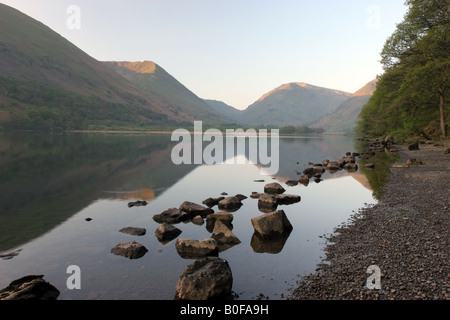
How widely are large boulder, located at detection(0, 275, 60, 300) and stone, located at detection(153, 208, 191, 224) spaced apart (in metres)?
8.62

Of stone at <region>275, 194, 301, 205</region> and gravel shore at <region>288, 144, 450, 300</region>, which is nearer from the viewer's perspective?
gravel shore at <region>288, 144, 450, 300</region>

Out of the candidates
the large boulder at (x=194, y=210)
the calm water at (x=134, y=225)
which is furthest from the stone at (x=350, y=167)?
the large boulder at (x=194, y=210)

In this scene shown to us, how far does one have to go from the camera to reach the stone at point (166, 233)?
1512cm

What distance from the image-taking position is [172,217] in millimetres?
18406

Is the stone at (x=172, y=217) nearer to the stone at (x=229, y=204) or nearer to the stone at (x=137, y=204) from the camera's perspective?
the stone at (x=229, y=204)

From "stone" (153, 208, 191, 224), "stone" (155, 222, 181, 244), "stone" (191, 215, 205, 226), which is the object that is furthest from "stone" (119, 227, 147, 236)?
"stone" (191, 215, 205, 226)

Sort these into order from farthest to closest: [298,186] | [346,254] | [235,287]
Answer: [298,186] → [346,254] → [235,287]

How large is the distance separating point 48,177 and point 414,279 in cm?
3771

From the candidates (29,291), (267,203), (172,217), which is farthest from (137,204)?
(29,291)

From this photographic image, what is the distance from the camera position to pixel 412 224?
14.3m

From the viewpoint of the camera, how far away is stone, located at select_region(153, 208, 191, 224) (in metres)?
18.2

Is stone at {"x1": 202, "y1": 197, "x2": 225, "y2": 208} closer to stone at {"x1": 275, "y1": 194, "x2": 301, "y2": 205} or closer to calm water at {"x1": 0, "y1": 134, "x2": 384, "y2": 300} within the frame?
calm water at {"x1": 0, "y1": 134, "x2": 384, "y2": 300}

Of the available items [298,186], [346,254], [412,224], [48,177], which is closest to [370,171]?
[298,186]
